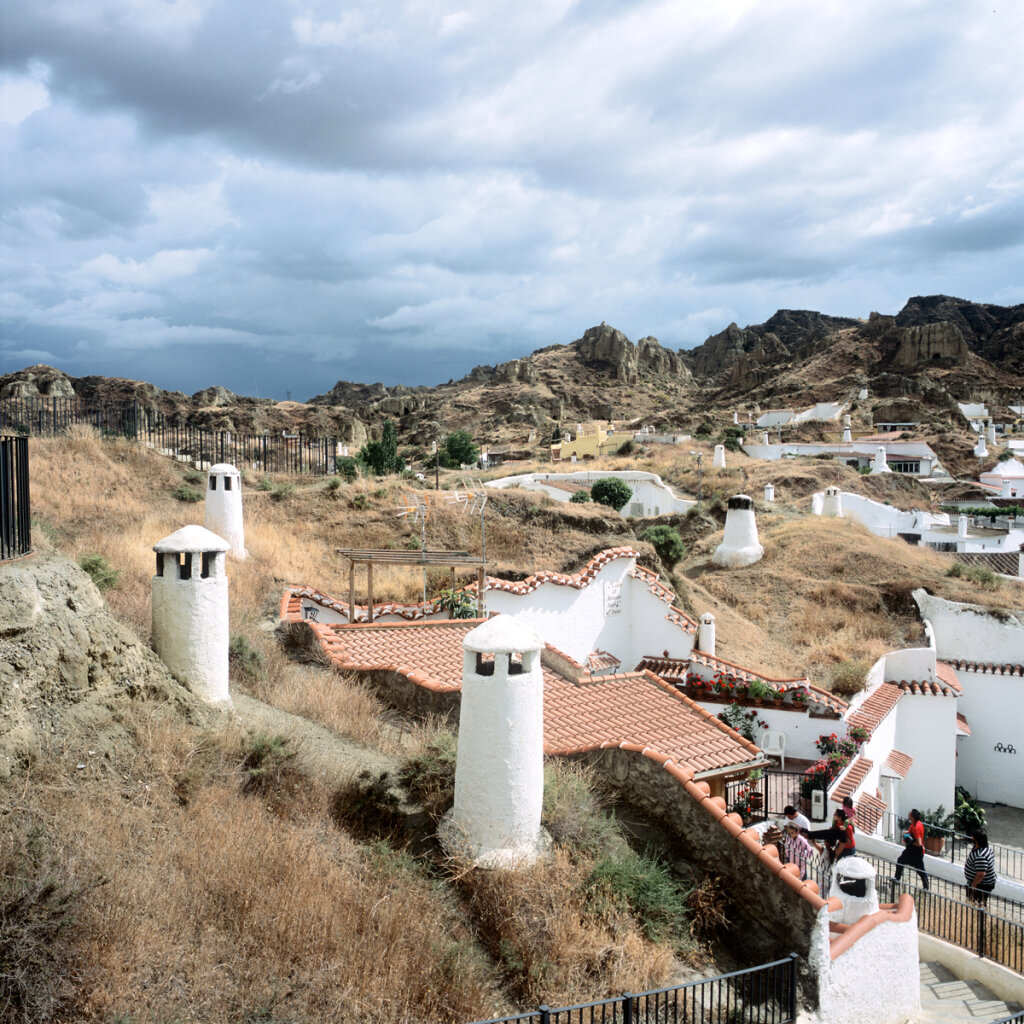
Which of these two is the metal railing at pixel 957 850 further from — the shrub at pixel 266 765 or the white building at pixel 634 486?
the white building at pixel 634 486

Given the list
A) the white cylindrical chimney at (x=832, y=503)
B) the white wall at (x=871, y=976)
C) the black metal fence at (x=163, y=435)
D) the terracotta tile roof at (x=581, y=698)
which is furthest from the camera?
the white cylindrical chimney at (x=832, y=503)

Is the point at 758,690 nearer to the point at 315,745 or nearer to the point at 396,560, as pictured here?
Result: the point at 396,560

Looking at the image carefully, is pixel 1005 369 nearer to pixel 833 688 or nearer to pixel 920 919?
pixel 833 688

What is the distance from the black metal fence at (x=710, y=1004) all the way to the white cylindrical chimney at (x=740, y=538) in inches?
935

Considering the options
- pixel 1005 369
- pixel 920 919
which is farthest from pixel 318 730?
pixel 1005 369

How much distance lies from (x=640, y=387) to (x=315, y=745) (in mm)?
102908

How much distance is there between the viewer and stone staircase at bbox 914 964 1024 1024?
9.30 m

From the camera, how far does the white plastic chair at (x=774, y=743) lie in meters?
15.2

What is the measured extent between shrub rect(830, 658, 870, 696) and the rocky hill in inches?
1622

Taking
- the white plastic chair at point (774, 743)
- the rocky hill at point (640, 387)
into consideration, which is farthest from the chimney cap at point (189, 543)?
the rocky hill at point (640, 387)

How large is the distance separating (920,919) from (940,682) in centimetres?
995

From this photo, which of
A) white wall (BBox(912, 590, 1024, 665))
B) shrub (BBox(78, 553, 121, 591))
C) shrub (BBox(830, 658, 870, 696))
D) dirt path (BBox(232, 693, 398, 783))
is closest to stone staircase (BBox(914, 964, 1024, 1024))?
dirt path (BBox(232, 693, 398, 783))

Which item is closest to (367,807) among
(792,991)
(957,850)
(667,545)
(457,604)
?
(792,991)

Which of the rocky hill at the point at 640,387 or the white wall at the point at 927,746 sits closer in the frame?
the white wall at the point at 927,746
